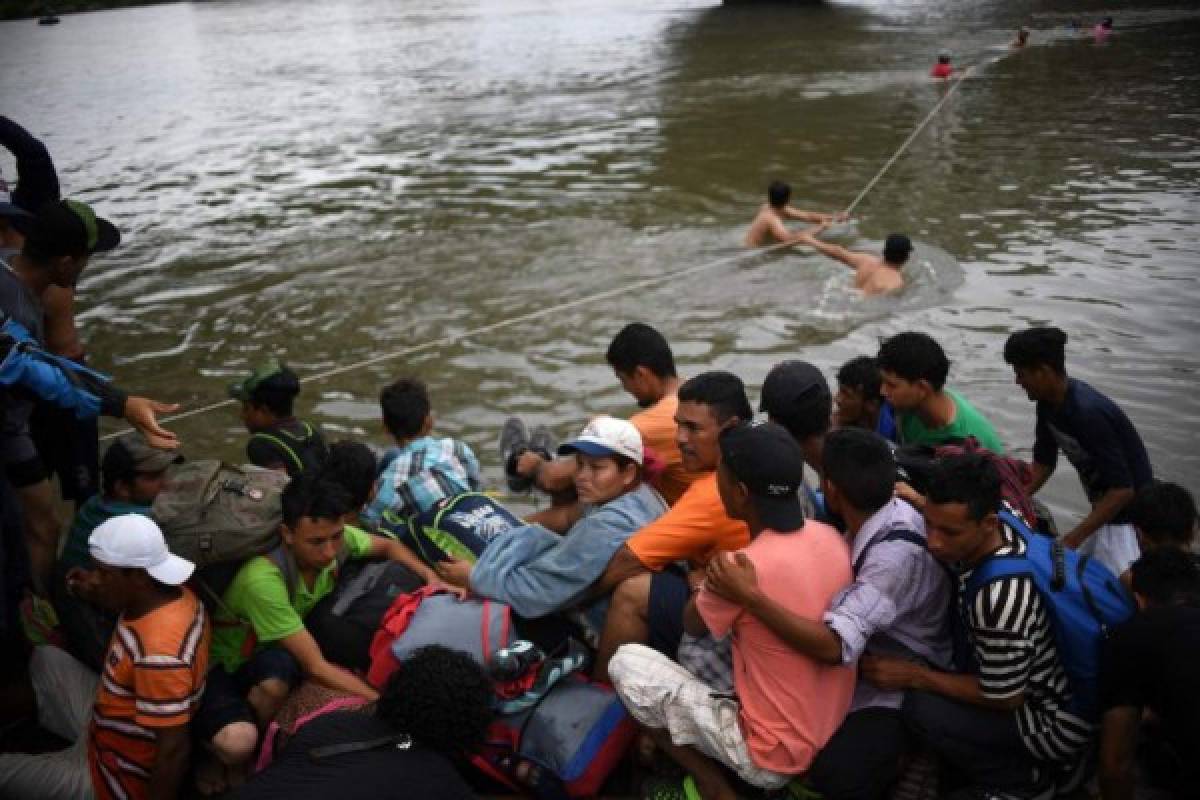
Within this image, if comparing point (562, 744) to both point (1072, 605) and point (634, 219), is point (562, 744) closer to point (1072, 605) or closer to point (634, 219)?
point (1072, 605)

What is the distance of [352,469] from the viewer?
170 inches

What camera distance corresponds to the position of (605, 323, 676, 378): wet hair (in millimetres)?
4859

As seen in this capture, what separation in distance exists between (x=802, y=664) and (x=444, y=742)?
1164 millimetres

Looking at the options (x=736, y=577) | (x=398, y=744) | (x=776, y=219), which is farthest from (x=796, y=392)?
(x=776, y=219)

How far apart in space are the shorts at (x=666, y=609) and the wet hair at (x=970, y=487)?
104 centimetres

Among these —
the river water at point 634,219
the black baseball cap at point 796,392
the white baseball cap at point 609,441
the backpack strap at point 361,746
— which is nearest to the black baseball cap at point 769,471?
the white baseball cap at point 609,441

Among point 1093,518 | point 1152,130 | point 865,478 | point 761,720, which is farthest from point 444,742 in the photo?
point 1152,130

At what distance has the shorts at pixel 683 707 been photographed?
325cm

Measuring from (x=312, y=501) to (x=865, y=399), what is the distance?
9.12 feet

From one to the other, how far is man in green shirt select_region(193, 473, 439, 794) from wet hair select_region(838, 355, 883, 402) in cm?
259

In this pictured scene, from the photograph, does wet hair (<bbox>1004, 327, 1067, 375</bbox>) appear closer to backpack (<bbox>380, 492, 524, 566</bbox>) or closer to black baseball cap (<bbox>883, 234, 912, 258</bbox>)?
backpack (<bbox>380, 492, 524, 566</bbox>)

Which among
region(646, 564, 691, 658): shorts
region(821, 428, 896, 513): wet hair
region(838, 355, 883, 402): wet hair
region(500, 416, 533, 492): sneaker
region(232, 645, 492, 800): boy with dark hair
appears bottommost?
region(500, 416, 533, 492): sneaker

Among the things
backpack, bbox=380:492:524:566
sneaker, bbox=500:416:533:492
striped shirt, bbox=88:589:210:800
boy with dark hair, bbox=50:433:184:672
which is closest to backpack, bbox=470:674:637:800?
backpack, bbox=380:492:524:566

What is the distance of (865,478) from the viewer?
11.4 feet
